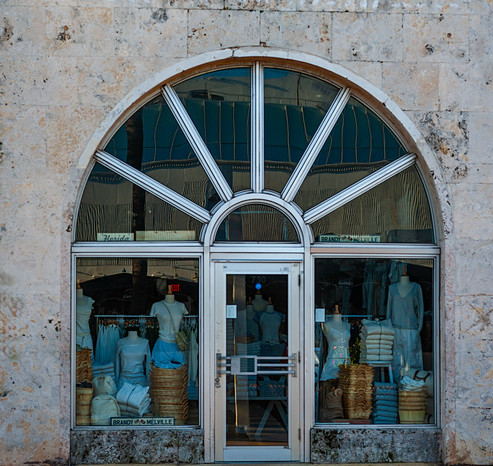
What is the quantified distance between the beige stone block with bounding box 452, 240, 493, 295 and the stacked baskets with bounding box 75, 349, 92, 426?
401cm

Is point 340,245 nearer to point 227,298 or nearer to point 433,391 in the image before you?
point 227,298

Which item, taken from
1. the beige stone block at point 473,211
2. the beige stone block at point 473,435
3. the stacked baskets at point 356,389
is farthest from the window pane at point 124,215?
the beige stone block at point 473,435

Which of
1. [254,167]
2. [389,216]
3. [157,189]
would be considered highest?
[254,167]

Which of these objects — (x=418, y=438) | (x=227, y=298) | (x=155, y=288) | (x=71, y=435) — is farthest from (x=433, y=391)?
(x=71, y=435)

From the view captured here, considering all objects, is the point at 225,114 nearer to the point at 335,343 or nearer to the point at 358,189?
the point at 358,189

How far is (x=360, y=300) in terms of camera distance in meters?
7.73

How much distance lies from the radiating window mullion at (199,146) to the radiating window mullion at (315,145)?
65 centimetres

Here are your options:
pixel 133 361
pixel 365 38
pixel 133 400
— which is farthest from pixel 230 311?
pixel 365 38

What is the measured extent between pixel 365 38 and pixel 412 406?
4.00m

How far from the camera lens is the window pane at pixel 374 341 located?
25.1 ft

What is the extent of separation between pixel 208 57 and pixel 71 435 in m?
4.17

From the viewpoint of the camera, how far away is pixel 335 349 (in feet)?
25.4

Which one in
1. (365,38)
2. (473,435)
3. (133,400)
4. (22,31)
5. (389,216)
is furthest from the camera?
(389,216)

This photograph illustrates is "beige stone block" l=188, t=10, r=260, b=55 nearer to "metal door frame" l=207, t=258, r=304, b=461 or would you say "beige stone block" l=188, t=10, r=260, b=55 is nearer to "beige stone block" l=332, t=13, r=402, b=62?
"beige stone block" l=332, t=13, r=402, b=62
